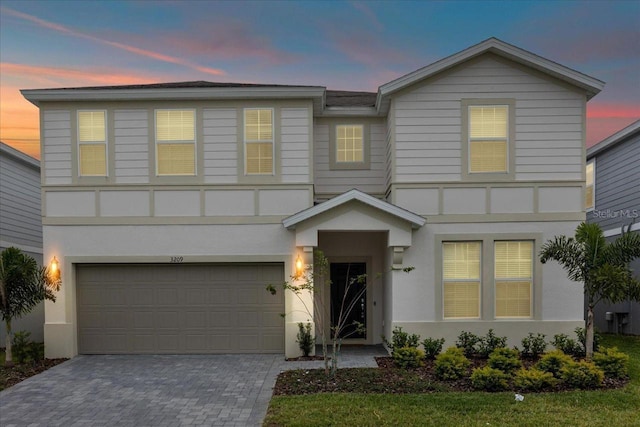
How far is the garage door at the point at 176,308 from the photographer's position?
978 cm

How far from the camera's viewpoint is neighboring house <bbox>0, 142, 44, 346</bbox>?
1215cm

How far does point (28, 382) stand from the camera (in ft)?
25.6

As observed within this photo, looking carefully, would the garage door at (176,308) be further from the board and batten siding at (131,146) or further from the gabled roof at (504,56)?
the gabled roof at (504,56)

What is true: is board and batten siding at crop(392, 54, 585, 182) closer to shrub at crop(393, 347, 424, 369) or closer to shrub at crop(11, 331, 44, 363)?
shrub at crop(393, 347, 424, 369)

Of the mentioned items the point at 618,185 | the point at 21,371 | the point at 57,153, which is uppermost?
the point at 57,153

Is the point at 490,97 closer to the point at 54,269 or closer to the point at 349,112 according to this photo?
the point at 349,112

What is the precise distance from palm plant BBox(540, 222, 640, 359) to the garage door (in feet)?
20.3

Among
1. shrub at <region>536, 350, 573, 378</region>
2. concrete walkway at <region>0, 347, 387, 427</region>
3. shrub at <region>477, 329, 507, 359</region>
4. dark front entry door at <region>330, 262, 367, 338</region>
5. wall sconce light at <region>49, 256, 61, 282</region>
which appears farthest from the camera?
dark front entry door at <region>330, 262, 367, 338</region>

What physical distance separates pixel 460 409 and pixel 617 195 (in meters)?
11.7

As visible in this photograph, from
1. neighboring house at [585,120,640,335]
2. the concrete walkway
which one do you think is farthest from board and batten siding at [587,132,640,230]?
the concrete walkway

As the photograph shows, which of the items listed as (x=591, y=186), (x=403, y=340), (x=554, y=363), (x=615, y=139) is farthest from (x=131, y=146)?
(x=591, y=186)

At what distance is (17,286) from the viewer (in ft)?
28.8

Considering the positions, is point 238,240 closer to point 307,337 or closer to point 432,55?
point 307,337

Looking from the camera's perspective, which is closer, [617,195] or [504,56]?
[504,56]
